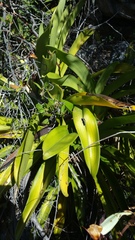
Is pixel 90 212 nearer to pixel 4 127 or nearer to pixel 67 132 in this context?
pixel 67 132

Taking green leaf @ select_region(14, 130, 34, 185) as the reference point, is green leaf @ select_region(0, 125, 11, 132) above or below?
above

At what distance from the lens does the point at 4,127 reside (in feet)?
7.32

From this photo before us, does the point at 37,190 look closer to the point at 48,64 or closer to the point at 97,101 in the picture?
the point at 97,101

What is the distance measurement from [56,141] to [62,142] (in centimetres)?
4

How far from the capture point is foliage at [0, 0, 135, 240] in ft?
6.57

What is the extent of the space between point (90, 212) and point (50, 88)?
30.0 inches

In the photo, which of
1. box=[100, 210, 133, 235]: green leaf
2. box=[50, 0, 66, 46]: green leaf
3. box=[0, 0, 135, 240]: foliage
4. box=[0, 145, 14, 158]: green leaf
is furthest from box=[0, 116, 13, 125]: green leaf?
box=[100, 210, 133, 235]: green leaf

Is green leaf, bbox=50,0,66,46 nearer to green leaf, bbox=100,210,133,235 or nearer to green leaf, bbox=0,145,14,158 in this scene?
green leaf, bbox=0,145,14,158

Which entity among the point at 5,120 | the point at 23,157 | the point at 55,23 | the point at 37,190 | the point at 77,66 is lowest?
the point at 37,190

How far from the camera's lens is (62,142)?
1967 millimetres

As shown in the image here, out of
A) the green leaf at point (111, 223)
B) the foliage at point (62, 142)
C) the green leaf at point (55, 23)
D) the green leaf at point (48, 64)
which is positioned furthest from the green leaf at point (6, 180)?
the green leaf at point (111, 223)

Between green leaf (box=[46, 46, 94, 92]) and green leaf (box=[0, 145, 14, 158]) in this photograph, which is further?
green leaf (box=[0, 145, 14, 158])

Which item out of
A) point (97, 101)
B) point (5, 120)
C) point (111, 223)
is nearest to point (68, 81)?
point (97, 101)

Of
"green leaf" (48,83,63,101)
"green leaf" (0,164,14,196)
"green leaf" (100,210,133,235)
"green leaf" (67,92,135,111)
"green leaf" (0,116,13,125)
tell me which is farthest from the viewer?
"green leaf" (0,116,13,125)
